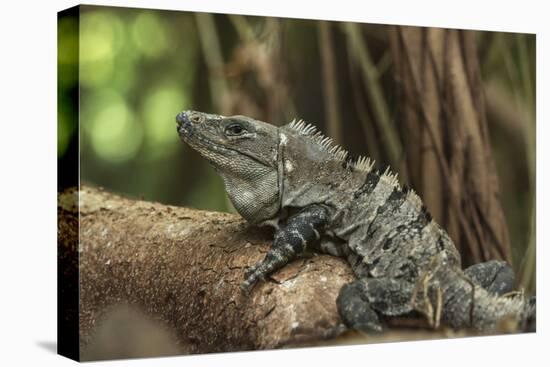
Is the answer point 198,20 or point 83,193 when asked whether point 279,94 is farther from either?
point 83,193

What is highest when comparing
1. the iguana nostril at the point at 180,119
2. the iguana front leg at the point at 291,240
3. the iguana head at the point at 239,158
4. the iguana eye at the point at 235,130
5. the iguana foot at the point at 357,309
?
the iguana nostril at the point at 180,119

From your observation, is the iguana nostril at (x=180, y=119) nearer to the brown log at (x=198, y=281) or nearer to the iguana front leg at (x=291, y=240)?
the brown log at (x=198, y=281)

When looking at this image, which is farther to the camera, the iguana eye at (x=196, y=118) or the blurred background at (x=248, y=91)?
the iguana eye at (x=196, y=118)

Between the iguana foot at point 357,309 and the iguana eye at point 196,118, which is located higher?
the iguana eye at point 196,118

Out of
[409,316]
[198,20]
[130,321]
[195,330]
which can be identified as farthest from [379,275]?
[198,20]

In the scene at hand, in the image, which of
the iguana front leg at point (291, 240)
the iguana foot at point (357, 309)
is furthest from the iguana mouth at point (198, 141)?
the iguana foot at point (357, 309)

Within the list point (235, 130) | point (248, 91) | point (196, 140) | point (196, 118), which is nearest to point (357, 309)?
point (235, 130)
